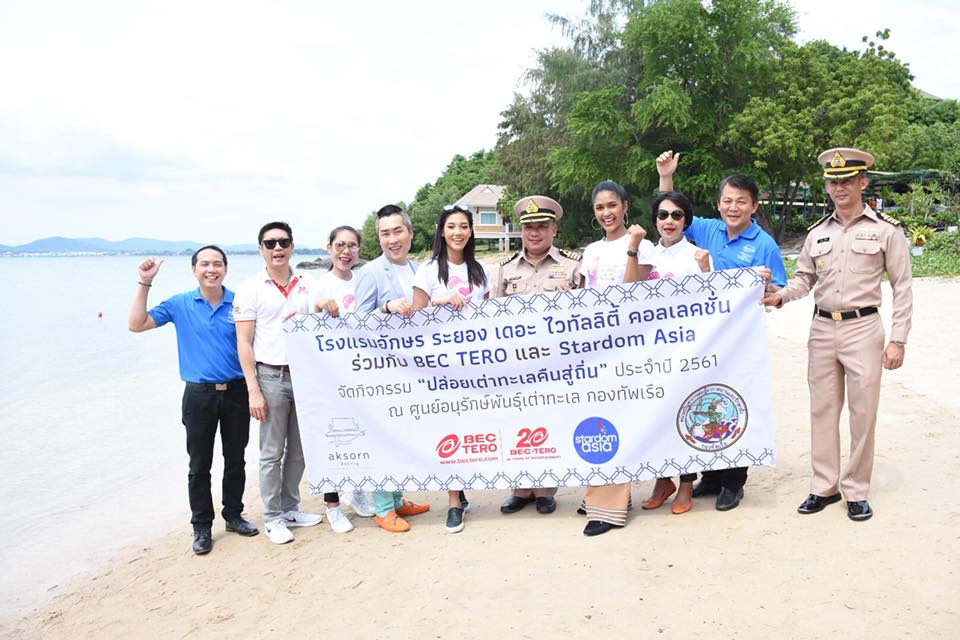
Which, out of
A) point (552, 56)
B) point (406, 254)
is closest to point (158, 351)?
point (406, 254)

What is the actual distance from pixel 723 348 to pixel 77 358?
65.6ft

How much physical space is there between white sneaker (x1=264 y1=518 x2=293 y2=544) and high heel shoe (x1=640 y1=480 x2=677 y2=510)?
240 cm

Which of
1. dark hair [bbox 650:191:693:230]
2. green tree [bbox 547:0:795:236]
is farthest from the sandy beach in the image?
green tree [bbox 547:0:795:236]

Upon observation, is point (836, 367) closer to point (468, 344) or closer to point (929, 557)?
point (929, 557)

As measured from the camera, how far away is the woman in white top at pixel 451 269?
4465 mm

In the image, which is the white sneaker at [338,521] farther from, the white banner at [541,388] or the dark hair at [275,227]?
the dark hair at [275,227]

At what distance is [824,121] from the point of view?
95.5 feet

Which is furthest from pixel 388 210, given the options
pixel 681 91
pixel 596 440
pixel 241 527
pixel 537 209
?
pixel 681 91

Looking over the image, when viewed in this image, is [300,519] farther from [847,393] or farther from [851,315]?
[851,315]

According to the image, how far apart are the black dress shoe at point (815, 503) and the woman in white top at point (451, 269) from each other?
2.33m

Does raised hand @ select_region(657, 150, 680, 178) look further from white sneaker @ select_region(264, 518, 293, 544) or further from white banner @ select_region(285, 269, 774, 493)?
white sneaker @ select_region(264, 518, 293, 544)

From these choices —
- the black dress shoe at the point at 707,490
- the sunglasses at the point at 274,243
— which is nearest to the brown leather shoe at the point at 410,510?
the black dress shoe at the point at 707,490

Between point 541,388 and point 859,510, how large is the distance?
Result: 77.0 inches

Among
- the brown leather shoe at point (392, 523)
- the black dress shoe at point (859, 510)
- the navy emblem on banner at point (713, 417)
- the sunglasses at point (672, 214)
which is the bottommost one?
the brown leather shoe at point (392, 523)
